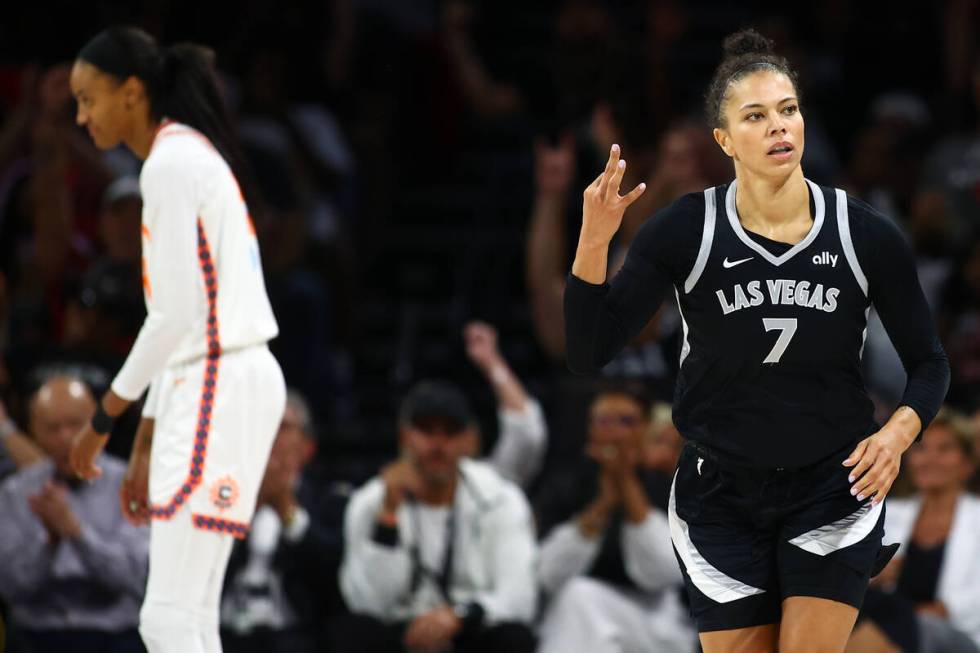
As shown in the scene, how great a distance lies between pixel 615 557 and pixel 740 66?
3645 mm

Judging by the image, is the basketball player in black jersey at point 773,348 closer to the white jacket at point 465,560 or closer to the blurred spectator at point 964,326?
the white jacket at point 465,560

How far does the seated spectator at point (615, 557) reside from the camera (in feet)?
23.6

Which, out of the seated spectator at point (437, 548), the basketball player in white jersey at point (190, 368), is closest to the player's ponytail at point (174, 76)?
the basketball player in white jersey at point (190, 368)

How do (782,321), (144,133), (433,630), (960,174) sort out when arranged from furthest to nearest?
(960,174) → (433,630) → (144,133) → (782,321)

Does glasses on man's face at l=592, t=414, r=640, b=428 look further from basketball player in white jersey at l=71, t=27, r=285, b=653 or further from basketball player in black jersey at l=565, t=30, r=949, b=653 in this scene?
basketball player in black jersey at l=565, t=30, r=949, b=653

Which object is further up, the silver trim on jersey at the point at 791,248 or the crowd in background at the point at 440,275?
the silver trim on jersey at the point at 791,248

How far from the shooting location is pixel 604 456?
23.6ft

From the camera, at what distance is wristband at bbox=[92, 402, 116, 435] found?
4.62 metres

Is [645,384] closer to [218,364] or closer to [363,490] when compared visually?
[363,490]

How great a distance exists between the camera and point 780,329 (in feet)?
13.0

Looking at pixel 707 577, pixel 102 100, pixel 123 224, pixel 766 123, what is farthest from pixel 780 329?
pixel 123 224

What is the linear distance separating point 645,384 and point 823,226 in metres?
3.97

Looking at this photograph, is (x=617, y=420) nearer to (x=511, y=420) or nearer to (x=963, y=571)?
(x=511, y=420)

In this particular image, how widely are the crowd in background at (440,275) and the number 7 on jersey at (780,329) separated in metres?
1.75
